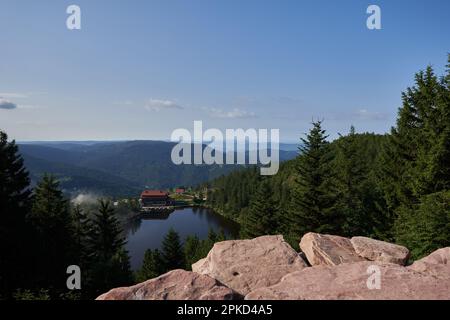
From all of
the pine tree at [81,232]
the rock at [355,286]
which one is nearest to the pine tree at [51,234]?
the pine tree at [81,232]

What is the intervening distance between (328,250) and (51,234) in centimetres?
2668

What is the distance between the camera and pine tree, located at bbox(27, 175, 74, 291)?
2469cm

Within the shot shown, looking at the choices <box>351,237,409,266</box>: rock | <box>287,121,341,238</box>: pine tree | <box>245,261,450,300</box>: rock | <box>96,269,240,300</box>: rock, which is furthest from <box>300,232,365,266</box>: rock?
<box>287,121,341,238</box>: pine tree

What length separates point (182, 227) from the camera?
137 metres

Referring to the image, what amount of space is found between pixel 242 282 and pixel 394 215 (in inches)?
1030

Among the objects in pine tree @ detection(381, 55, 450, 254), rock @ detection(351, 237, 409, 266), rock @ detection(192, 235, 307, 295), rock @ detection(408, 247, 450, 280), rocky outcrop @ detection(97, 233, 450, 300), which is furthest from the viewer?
pine tree @ detection(381, 55, 450, 254)

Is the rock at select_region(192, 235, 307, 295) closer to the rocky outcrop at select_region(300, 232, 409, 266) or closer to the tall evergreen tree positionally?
the rocky outcrop at select_region(300, 232, 409, 266)

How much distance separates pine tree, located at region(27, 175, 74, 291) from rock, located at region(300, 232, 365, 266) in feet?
64.1

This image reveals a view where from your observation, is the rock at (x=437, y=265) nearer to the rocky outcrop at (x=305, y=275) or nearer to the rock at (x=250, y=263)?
the rocky outcrop at (x=305, y=275)

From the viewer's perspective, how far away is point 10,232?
22891 mm

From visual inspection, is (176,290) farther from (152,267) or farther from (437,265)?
(152,267)

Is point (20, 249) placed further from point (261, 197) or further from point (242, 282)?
point (261, 197)

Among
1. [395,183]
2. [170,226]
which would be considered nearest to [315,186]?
[395,183]

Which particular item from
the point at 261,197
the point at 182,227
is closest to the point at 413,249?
the point at 261,197
